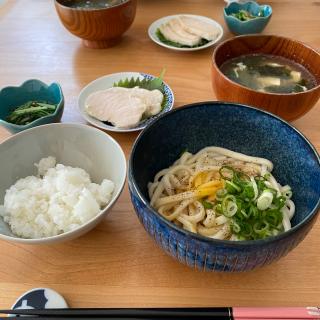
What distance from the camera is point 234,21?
1.53 meters

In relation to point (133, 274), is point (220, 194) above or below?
above

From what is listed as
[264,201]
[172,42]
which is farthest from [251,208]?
[172,42]

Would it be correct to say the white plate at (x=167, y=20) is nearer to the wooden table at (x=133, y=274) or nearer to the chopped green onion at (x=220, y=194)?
the wooden table at (x=133, y=274)

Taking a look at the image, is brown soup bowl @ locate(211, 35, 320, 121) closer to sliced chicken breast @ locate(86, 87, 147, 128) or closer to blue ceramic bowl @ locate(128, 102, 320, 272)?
blue ceramic bowl @ locate(128, 102, 320, 272)

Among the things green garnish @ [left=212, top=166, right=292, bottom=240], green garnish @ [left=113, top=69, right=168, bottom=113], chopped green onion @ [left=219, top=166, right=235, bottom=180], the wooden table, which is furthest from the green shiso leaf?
green garnish @ [left=212, top=166, right=292, bottom=240]

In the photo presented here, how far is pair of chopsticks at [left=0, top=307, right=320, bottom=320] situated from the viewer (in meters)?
0.66

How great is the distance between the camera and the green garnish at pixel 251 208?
76 centimetres

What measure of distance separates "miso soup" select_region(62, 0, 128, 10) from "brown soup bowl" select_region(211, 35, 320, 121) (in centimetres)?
61

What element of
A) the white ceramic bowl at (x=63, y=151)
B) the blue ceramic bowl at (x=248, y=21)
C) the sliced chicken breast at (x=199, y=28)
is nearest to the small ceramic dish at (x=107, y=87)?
the white ceramic bowl at (x=63, y=151)

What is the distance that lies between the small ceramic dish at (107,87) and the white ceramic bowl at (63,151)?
6.5 inches

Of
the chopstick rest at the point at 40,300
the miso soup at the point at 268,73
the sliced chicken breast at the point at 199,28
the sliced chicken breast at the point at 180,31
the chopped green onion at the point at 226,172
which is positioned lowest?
the chopstick rest at the point at 40,300

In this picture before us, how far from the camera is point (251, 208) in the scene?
78 centimetres

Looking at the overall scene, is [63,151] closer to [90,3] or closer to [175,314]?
[175,314]

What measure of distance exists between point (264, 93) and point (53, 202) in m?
0.63
